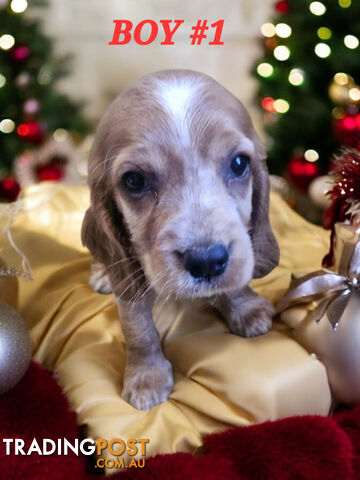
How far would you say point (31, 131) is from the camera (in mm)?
3617

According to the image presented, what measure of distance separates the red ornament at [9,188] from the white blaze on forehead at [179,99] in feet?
8.50

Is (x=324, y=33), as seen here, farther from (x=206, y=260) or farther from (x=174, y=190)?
(x=206, y=260)

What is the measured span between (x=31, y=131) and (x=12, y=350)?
2558mm

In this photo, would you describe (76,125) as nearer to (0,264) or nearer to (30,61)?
(30,61)

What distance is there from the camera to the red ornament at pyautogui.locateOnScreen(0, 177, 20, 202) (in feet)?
12.0

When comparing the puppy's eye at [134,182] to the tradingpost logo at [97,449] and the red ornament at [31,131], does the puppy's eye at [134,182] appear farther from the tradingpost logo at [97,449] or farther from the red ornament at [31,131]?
the red ornament at [31,131]

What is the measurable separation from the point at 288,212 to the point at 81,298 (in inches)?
45.4

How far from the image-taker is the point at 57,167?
12.4 feet

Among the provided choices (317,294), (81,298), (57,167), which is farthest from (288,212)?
(57,167)

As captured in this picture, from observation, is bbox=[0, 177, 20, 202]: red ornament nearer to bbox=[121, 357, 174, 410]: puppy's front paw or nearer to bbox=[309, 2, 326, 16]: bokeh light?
bbox=[309, 2, 326, 16]: bokeh light

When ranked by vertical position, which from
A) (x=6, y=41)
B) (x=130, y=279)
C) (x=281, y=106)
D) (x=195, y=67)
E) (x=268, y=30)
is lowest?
(x=130, y=279)

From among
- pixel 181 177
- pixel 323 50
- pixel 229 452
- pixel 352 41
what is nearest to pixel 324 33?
pixel 323 50

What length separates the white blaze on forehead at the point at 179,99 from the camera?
1.27m

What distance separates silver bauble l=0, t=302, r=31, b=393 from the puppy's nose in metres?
0.54
